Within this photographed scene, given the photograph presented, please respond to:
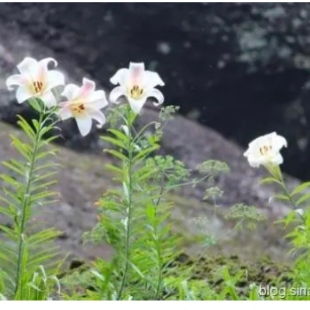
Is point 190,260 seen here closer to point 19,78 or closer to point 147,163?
point 147,163

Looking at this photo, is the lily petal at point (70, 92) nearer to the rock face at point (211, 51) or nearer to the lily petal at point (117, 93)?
the lily petal at point (117, 93)

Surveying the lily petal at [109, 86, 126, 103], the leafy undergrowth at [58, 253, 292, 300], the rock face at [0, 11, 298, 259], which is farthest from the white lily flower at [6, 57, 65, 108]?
the rock face at [0, 11, 298, 259]

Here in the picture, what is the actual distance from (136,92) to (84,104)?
11 centimetres

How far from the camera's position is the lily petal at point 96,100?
67.5 inches

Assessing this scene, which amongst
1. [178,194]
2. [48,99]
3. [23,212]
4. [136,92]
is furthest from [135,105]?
[178,194]

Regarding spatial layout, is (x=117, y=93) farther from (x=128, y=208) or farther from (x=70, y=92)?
(x=128, y=208)

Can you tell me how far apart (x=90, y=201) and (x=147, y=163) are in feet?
1.66

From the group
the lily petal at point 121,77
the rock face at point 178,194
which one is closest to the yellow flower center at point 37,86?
the lily petal at point 121,77

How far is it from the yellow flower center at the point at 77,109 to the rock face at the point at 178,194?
56cm

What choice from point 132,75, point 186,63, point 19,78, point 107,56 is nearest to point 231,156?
point 186,63

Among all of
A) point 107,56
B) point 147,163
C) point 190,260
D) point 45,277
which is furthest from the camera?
point 107,56

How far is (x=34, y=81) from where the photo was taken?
171 cm

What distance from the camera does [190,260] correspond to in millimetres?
2207

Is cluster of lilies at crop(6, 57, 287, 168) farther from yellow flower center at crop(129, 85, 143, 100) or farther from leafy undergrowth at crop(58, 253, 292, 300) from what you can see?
leafy undergrowth at crop(58, 253, 292, 300)
